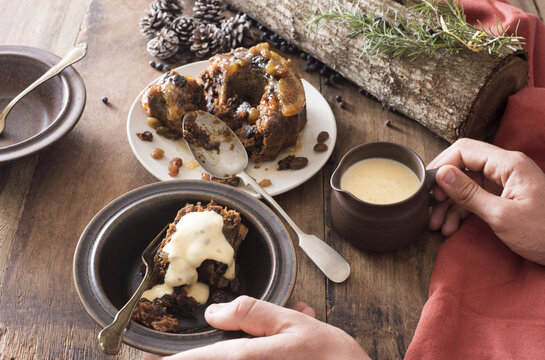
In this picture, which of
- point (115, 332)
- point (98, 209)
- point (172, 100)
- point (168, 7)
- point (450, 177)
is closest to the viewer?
point (115, 332)

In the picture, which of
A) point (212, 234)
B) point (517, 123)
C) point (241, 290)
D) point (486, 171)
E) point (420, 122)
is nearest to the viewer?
point (212, 234)

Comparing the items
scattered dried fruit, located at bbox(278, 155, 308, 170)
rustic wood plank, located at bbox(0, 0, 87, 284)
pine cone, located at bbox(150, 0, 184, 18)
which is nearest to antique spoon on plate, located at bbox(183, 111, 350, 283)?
scattered dried fruit, located at bbox(278, 155, 308, 170)

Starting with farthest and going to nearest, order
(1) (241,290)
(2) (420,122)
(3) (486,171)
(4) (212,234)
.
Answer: (2) (420,122) < (3) (486,171) < (1) (241,290) < (4) (212,234)

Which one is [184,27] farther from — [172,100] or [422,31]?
[422,31]

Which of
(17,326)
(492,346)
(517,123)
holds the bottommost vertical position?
(17,326)

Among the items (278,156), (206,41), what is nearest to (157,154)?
(278,156)

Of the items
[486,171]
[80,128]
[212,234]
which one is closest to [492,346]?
[486,171]

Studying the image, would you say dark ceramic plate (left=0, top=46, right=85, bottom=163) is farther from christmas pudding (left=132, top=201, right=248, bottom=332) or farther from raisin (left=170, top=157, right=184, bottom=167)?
christmas pudding (left=132, top=201, right=248, bottom=332)

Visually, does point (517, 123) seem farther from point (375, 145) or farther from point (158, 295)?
point (158, 295)
